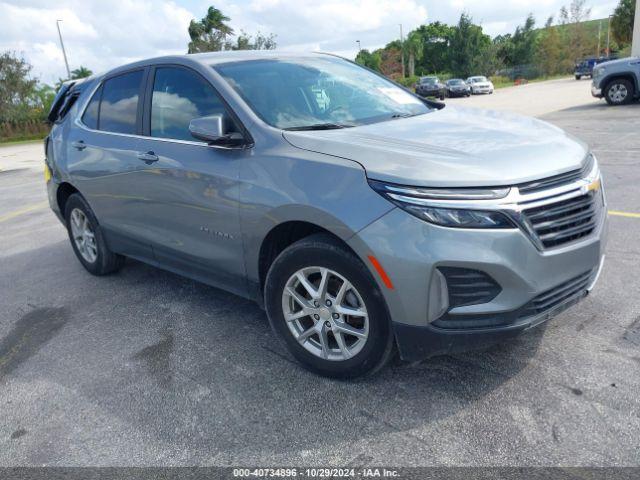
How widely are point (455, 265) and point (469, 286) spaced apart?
0.13m

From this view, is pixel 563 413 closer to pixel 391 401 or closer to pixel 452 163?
pixel 391 401

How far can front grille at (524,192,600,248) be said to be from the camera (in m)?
2.60

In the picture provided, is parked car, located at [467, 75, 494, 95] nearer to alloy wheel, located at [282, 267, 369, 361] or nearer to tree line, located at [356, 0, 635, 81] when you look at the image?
tree line, located at [356, 0, 635, 81]

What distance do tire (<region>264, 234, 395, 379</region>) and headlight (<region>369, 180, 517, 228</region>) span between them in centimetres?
41

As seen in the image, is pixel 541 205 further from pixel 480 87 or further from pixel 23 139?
pixel 480 87

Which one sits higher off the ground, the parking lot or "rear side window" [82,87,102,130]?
"rear side window" [82,87,102,130]

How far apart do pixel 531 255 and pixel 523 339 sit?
3.38 ft

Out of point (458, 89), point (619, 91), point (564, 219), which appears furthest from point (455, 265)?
point (458, 89)

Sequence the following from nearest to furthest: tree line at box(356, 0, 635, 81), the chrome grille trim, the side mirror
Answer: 1. the chrome grille trim
2. the side mirror
3. tree line at box(356, 0, 635, 81)

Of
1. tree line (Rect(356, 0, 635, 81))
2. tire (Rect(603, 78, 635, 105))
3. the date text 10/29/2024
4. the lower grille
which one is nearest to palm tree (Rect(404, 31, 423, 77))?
tree line (Rect(356, 0, 635, 81))

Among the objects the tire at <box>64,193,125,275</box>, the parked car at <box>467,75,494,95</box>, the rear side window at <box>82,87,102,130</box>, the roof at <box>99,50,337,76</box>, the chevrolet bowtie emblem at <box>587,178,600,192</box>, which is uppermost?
the roof at <box>99,50,337,76</box>

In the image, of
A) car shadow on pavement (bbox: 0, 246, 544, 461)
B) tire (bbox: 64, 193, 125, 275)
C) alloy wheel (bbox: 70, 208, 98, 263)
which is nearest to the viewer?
car shadow on pavement (bbox: 0, 246, 544, 461)

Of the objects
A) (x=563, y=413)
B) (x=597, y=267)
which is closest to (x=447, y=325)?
(x=563, y=413)

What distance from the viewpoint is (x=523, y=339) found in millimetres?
3402
